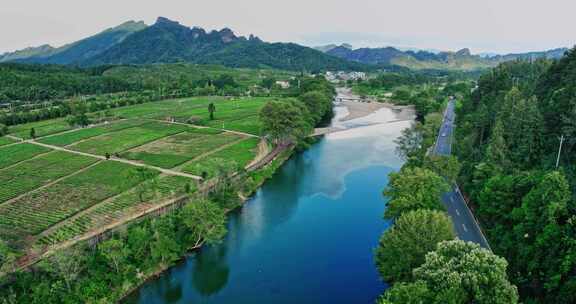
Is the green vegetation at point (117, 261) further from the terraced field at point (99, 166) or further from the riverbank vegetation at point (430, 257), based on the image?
the riverbank vegetation at point (430, 257)

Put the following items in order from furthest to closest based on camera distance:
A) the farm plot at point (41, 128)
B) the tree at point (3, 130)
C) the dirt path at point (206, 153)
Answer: the farm plot at point (41, 128), the tree at point (3, 130), the dirt path at point (206, 153)

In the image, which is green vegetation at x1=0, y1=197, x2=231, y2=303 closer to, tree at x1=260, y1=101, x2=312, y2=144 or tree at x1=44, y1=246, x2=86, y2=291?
tree at x1=44, y1=246, x2=86, y2=291

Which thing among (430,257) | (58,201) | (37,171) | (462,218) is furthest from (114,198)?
(462,218)

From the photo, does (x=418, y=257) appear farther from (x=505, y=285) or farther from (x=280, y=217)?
(x=280, y=217)

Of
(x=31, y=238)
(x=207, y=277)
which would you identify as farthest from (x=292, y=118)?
(x=31, y=238)

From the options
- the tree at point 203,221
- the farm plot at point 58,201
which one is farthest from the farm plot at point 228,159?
the tree at point 203,221

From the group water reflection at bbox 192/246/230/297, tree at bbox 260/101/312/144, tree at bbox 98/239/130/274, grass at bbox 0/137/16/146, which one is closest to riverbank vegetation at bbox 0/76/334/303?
tree at bbox 98/239/130/274
